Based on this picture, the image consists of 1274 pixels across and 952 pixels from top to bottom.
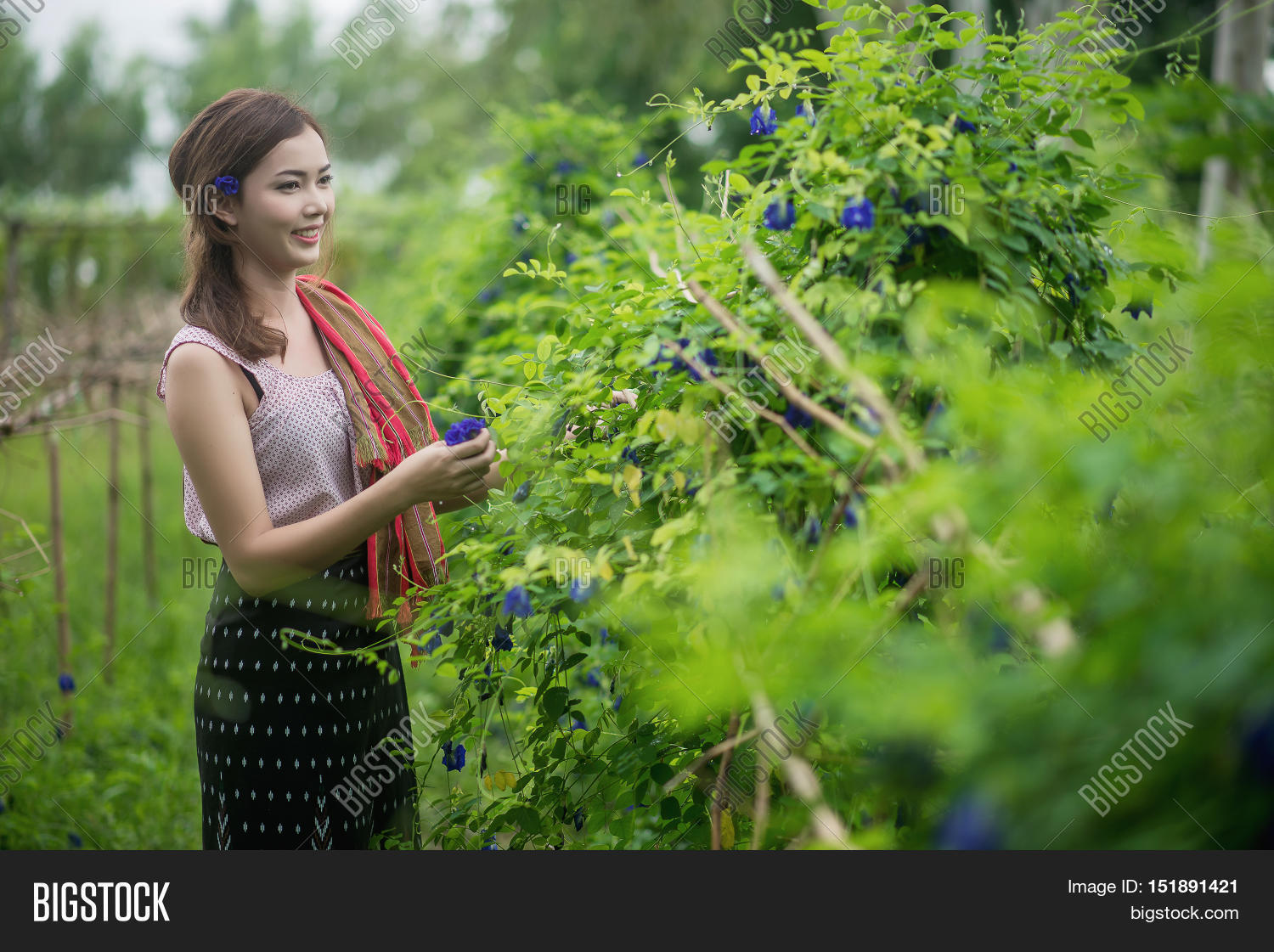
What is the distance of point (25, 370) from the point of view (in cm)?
417

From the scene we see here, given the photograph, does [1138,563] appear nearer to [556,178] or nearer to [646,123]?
[646,123]

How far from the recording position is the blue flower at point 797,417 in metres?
1.33

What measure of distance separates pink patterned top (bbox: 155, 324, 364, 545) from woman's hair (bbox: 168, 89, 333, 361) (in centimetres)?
5

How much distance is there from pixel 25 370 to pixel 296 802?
3330mm

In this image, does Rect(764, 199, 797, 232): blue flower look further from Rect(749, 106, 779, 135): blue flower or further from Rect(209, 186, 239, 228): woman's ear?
Rect(209, 186, 239, 228): woman's ear

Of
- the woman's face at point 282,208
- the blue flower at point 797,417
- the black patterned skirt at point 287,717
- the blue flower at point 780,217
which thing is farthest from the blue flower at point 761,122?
the black patterned skirt at point 287,717

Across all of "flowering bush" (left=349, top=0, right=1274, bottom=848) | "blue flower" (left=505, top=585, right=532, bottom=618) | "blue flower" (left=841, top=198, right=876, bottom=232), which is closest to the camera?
"flowering bush" (left=349, top=0, right=1274, bottom=848)

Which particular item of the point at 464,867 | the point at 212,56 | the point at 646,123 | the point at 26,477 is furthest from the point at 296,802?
the point at 212,56

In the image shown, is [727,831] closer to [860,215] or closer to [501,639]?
[501,639]

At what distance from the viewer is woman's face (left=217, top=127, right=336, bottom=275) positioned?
5.90 feet

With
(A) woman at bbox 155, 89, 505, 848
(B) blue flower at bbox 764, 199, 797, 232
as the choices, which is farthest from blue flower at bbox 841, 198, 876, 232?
(A) woman at bbox 155, 89, 505, 848

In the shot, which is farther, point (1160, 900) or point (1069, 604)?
point (1160, 900)

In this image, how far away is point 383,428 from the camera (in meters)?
1.91

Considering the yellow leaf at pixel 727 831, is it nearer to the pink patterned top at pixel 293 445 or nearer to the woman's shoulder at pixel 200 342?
the pink patterned top at pixel 293 445
